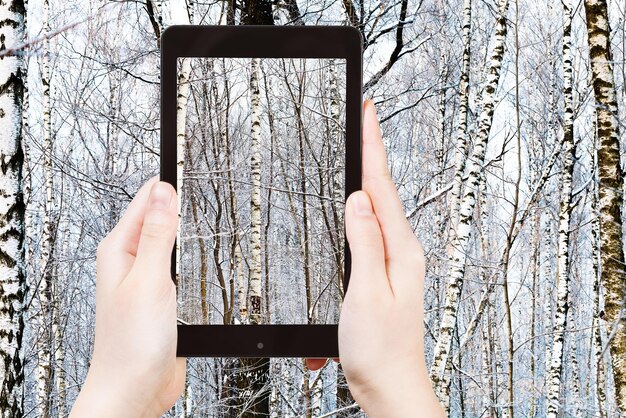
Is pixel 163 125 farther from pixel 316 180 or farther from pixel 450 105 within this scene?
pixel 450 105

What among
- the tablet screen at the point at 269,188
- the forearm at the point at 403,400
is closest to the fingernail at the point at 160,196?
the forearm at the point at 403,400

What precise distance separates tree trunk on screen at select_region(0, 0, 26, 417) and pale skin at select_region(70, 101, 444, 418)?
2.81 metres

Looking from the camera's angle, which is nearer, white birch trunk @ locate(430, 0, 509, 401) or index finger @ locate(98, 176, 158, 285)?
index finger @ locate(98, 176, 158, 285)

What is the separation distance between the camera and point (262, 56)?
1654 mm

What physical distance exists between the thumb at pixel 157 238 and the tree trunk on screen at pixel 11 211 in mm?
2879

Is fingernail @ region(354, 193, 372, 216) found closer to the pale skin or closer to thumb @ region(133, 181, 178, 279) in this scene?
the pale skin

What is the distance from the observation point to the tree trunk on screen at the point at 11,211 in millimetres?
3848

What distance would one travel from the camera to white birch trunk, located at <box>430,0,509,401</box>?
586cm

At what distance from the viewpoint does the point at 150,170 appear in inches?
360

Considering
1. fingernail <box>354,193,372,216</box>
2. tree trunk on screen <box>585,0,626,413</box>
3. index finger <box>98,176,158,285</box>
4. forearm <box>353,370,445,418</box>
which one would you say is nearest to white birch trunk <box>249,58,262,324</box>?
tree trunk on screen <box>585,0,626,413</box>

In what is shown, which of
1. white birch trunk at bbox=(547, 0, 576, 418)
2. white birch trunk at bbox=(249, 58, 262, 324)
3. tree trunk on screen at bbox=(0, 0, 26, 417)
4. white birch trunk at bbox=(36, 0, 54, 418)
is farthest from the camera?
white birch trunk at bbox=(36, 0, 54, 418)

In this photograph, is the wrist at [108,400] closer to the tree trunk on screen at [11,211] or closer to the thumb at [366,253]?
the thumb at [366,253]

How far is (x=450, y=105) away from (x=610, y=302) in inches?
295

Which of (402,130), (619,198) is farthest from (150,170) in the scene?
(619,198)
